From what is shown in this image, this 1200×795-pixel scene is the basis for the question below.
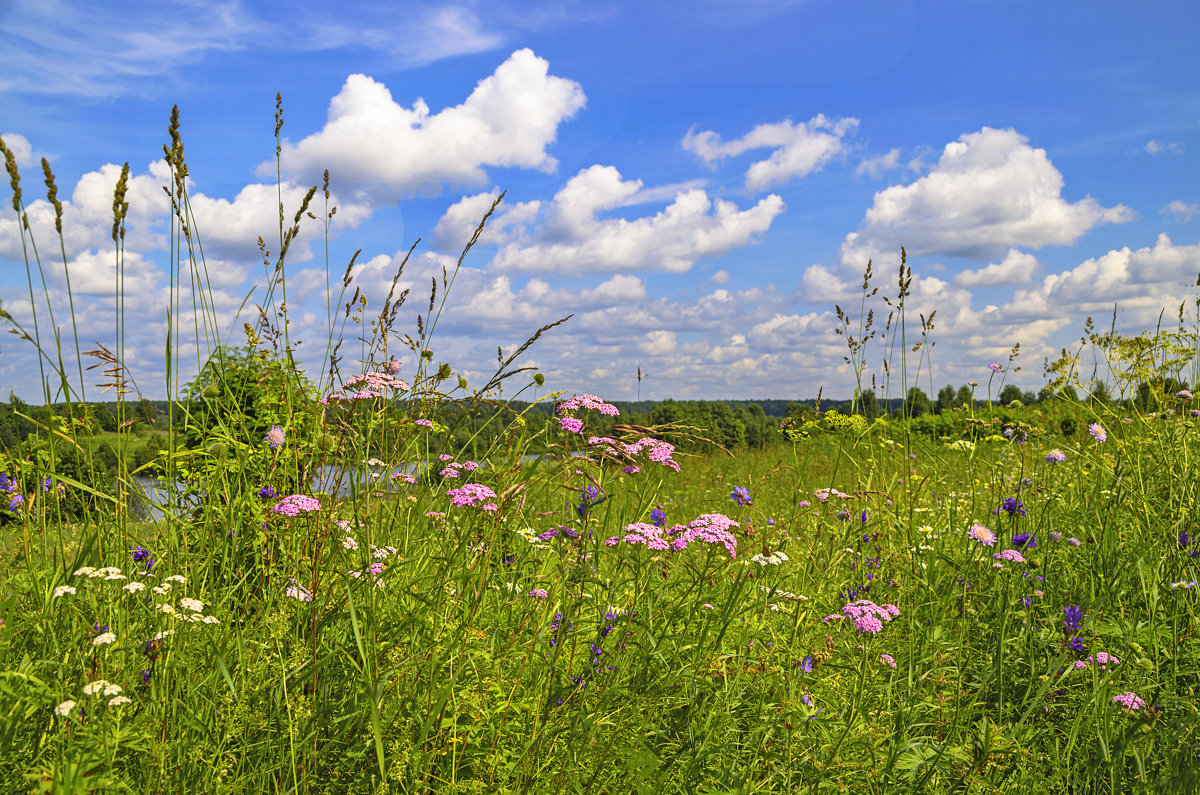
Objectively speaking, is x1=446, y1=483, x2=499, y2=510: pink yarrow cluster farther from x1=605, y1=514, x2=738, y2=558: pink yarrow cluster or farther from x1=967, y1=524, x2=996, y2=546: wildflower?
x1=967, y1=524, x2=996, y2=546: wildflower

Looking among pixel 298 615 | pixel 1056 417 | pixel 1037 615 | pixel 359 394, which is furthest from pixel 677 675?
pixel 1056 417

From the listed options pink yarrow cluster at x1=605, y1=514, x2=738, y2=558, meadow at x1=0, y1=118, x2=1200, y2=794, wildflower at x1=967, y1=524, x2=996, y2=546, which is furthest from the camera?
wildflower at x1=967, y1=524, x2=996, y2=546

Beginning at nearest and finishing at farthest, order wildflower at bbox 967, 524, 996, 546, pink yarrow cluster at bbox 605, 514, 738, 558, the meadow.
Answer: the meadow → pink yarrow cluster at bbox 605, 514, 738, 558 → wildflower at bbox 967, 524, 996, 546

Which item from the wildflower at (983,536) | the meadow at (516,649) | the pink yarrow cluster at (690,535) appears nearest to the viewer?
the meadow at (516,649)

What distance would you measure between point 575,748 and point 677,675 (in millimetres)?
395

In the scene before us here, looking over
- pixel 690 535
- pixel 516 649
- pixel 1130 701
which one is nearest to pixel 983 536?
pixel 1130 701

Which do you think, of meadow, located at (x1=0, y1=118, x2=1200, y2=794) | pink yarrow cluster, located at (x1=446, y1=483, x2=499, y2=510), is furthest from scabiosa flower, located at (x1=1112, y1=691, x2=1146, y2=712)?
pink yarrow cluster, located at (x1=446, y1=483, x2=499, y2=510)

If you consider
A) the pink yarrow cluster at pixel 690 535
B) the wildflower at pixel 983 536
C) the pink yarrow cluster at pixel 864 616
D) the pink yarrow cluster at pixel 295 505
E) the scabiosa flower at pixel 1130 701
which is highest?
the pink yarrow cluster at pixel 295 505

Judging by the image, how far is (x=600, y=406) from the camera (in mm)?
2293

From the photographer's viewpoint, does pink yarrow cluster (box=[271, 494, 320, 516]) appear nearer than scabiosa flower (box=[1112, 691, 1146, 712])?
Yes

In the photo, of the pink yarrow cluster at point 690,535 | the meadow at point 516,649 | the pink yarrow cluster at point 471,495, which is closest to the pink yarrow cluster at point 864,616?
the meadow at point 516,649

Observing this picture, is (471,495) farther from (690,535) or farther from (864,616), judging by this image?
(864,616)

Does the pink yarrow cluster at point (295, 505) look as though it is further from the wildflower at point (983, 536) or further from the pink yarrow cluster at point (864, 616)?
the wildflower at point (983, 536)

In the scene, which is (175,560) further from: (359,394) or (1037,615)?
(1037,615)
